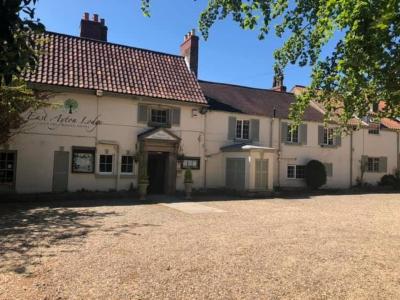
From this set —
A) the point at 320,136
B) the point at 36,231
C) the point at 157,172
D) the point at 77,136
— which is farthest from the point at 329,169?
the point at 36,231

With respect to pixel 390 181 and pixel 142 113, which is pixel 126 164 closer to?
pixel 142 113

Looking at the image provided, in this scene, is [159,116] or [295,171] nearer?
[159,116]

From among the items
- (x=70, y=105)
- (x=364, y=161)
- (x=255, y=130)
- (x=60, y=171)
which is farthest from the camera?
(x=364, y=161)

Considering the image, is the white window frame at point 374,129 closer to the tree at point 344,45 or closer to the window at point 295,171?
the window at point 295,171

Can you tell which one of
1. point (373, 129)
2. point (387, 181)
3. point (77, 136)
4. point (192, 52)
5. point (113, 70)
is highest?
point (192, 52)

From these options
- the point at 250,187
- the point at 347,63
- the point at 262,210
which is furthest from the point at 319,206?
the point at 347,63

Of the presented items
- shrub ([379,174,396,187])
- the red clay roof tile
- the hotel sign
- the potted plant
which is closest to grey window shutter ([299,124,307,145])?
shrub ([379,174,396,187])

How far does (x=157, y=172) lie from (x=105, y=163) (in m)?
3.24

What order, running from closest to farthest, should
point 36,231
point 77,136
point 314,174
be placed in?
point 36,231
point 77,136
point 314,174

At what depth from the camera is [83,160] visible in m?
20.3

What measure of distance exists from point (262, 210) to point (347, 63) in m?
11.1

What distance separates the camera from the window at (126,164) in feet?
69.6

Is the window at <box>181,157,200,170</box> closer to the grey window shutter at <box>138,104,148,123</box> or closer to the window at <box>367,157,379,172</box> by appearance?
the grey window shutter at <box>138,104,148,123</box>

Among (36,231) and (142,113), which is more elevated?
(142,113)
